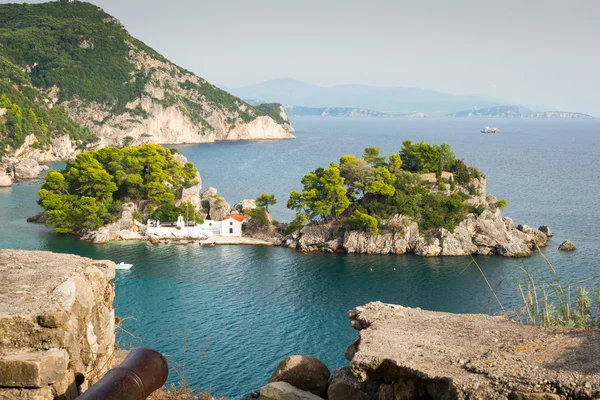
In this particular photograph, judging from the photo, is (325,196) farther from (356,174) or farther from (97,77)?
(97,77)

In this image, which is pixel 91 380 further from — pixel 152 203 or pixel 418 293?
pixel 152 203

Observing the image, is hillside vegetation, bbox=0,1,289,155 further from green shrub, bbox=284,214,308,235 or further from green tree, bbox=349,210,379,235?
green tree, bbox=349,210,379,235

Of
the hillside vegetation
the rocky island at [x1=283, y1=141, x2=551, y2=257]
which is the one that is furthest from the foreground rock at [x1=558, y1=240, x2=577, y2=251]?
the hillside vegetation

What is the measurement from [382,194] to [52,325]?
45.7 m

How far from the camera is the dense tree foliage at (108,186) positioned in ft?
177

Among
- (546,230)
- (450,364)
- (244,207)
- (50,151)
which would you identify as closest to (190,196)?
(244,207)

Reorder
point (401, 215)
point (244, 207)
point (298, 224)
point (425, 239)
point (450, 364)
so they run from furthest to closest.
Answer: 1. point (244, 207)
2. point (298, 224)
3. point (401, 215)
4. point (425, 239)
5. point (450, 364)

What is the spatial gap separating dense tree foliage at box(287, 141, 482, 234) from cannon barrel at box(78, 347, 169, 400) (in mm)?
42431

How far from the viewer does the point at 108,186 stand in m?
56.9

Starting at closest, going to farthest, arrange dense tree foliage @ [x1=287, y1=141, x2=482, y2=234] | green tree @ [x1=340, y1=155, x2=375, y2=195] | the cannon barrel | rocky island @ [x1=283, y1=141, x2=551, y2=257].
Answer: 1. the cannon barrel
2. rocky island @ [x1=283, y1=141, x2=551, y2=257]
3. dense tree foliage @ [x1=287, y1=141, x2=482, y2=234]
4. green tree @ [x1=340, y1=155, x2=375, y2=195]

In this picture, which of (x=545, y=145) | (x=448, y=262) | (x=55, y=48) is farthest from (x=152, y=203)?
(x=545, y=145)

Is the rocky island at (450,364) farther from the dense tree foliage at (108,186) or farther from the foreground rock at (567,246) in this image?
the dense tree foliage at (108,186)

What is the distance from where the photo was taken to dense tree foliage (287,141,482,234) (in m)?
51.0

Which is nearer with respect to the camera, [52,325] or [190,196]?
[52,325]
